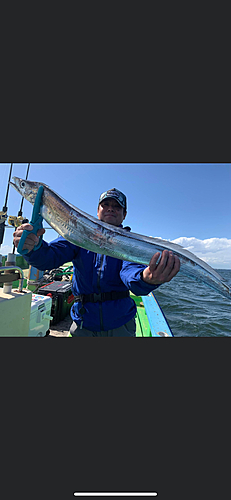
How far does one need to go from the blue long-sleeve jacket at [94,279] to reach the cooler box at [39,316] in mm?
1081

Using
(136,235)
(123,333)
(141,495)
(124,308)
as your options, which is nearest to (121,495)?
(141,495)

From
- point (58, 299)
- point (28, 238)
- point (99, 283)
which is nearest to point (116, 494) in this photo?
point (99, 283)

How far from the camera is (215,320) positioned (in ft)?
23.0

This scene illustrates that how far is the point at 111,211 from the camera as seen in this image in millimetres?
1653

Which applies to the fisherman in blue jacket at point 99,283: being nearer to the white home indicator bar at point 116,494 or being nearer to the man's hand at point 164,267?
the man's hand at point 164,267

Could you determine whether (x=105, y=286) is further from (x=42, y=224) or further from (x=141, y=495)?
(x=141, y=495)

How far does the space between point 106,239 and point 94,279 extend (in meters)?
0.44

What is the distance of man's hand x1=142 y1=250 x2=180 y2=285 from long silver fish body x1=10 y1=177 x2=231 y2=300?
Result: 5 centimetres

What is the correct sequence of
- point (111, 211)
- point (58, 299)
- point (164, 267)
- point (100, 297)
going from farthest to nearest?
1. point (58, 299)
2. point (111, 211)
3. point (100, 297)
4. point (164, 267)

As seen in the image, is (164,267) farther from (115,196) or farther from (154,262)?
(115,196)

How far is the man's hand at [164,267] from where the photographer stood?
115cm

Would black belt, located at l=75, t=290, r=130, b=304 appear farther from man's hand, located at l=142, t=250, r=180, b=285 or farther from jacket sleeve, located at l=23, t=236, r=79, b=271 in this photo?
man's hand, located at l=142, t=250, r=180, b=285

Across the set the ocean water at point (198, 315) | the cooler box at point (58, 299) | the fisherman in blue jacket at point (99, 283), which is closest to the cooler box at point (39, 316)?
the cooler box at point (58, 299)

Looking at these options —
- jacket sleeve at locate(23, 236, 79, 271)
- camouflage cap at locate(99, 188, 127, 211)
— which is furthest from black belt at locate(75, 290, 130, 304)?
camouflage cap at locate(99, 188, 127, 211)
